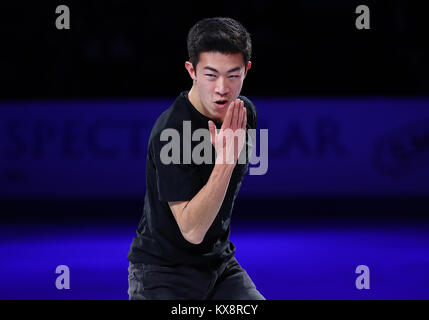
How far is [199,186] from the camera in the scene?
283cm

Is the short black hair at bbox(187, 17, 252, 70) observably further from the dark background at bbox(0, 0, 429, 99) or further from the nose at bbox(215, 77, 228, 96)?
the dark background at bbox(0, 0, 429, 99)

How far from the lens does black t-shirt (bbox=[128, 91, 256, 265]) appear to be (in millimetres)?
2764

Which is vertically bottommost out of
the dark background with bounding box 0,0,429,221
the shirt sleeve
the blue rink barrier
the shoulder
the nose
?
the shirt sleeve

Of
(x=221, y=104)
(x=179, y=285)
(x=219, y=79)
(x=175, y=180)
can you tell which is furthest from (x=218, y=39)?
(x=179, y=285)

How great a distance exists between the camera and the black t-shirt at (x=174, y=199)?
2.76m

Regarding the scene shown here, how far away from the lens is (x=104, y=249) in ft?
20.1

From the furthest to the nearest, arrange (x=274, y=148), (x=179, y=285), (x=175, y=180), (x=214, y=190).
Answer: (x=274, y=148), (x=179, y=285), (x=175, y=180), (x=214, y=190)

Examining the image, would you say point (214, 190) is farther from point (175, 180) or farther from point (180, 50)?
point (180, 50)

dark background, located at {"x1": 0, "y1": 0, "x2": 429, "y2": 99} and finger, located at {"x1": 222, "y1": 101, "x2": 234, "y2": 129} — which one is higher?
dark background, located at {"x1": 0, "y1": 0, "x2": 429, "y2": 99}

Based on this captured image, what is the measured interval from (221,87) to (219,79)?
5 cm

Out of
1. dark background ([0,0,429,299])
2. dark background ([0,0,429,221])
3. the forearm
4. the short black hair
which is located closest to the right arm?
the forearm

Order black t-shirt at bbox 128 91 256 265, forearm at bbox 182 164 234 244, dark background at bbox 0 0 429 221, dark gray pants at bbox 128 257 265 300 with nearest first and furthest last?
forearm at bbox 182 164 234 244 < black t-shirt at bbox 128 91 256 265 < dark gray pants at bbox 128 257 265 300 < dark background at bbox 0 0 429 221

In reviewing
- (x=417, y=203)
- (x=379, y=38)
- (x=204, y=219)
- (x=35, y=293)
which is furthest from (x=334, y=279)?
(x=379, y=38)

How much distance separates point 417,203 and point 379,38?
258cm
